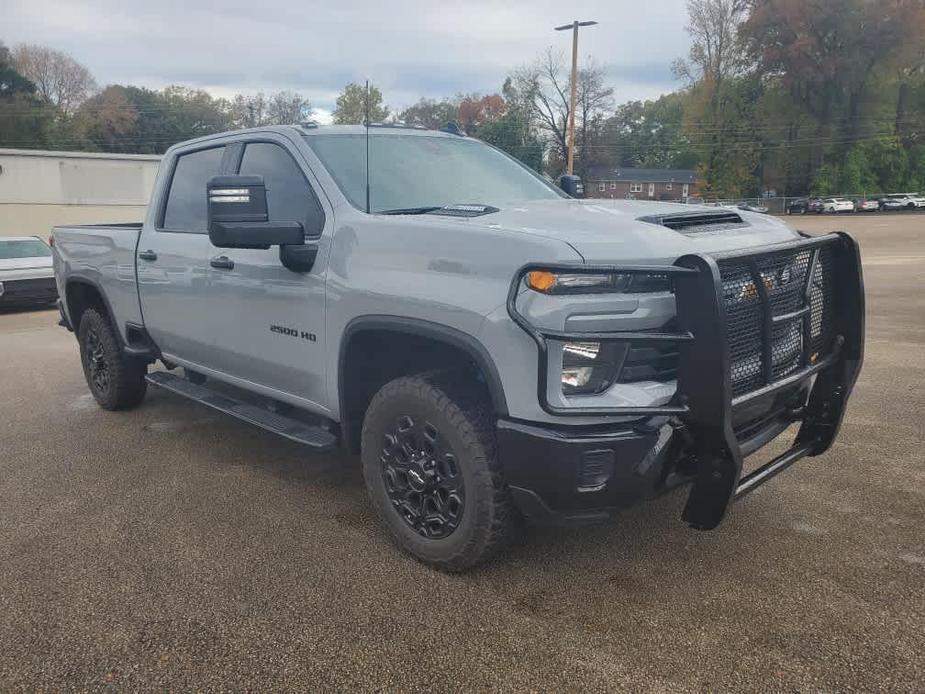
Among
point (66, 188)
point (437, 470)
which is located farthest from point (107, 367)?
point (66, 188)

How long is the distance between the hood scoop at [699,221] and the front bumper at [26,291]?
475 inches

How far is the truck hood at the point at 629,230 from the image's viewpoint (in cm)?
271

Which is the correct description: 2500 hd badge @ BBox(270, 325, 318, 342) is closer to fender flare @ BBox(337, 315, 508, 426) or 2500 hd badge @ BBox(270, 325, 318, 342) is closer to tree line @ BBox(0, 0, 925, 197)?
fender flare @ BBox(337, 315, 508, 426)

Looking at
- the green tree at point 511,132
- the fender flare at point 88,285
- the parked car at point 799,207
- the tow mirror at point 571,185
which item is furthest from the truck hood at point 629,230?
the parked car at point 799,207

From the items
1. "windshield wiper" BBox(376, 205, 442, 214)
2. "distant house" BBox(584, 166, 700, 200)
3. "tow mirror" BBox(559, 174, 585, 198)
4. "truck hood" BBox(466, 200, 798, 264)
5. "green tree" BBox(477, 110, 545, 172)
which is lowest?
"truck hood" BBox(466, 200, 798, 264)

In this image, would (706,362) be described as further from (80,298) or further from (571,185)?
(80,298)

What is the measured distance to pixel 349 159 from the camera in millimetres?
3891

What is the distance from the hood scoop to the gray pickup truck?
1 cm

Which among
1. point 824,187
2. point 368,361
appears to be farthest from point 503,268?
point 824,187

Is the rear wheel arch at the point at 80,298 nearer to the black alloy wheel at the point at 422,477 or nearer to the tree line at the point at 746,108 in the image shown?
the black alloy wheel at the point at 422,477

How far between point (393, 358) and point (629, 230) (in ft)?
4.18

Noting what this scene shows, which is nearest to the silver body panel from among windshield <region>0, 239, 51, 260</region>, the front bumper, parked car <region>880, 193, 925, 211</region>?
the front bumper

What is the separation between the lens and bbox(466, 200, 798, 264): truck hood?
2.71 m

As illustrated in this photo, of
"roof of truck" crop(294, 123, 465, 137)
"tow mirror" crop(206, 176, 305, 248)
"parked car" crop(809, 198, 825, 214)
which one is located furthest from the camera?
"parked car" crop(809, 198, 825, 214)
